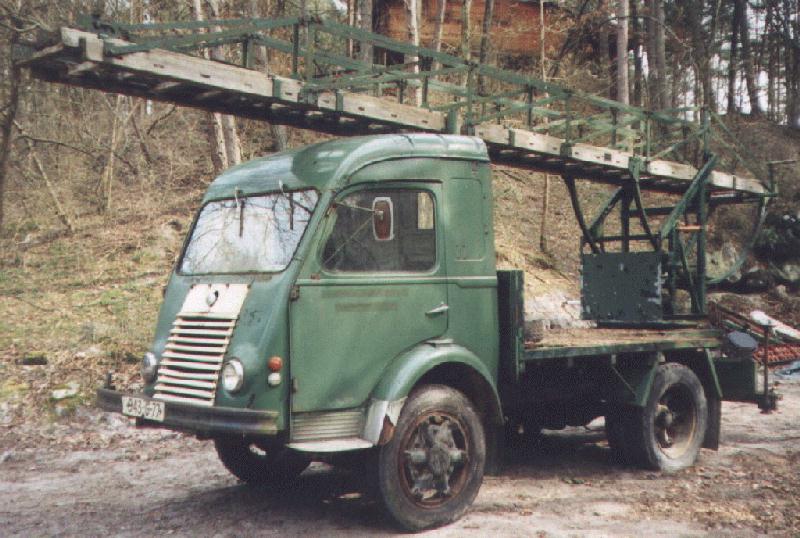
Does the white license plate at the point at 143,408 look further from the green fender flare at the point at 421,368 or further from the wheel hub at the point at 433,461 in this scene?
the wheel hub at the point at 433,461

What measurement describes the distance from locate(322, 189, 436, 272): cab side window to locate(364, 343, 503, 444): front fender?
0.65m

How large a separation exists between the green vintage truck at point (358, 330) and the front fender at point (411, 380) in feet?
0.04

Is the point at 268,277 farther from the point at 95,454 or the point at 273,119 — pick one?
the point at 95,454

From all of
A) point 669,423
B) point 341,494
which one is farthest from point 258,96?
point 669,423

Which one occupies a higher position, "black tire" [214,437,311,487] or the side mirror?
the side mirror

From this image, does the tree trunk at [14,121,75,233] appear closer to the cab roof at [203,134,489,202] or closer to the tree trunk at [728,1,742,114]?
the cab roof at [203,134,489,202]

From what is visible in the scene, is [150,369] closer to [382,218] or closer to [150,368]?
[150,368]

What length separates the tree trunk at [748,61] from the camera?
33.2 m

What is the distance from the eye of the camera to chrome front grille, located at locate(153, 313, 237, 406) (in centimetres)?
553

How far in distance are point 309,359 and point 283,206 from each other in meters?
1.22

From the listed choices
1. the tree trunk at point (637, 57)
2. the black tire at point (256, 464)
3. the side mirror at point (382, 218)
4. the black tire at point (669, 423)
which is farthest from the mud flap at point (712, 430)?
the tree trunk at point (637, 57)

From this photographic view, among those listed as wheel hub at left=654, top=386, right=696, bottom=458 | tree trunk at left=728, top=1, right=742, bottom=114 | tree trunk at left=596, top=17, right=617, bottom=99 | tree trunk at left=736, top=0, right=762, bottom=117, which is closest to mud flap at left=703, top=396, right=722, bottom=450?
wheel hub at left=654, top=386, right=696, bottom=458

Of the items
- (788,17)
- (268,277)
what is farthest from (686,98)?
(268,277)

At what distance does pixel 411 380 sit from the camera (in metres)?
5.68
